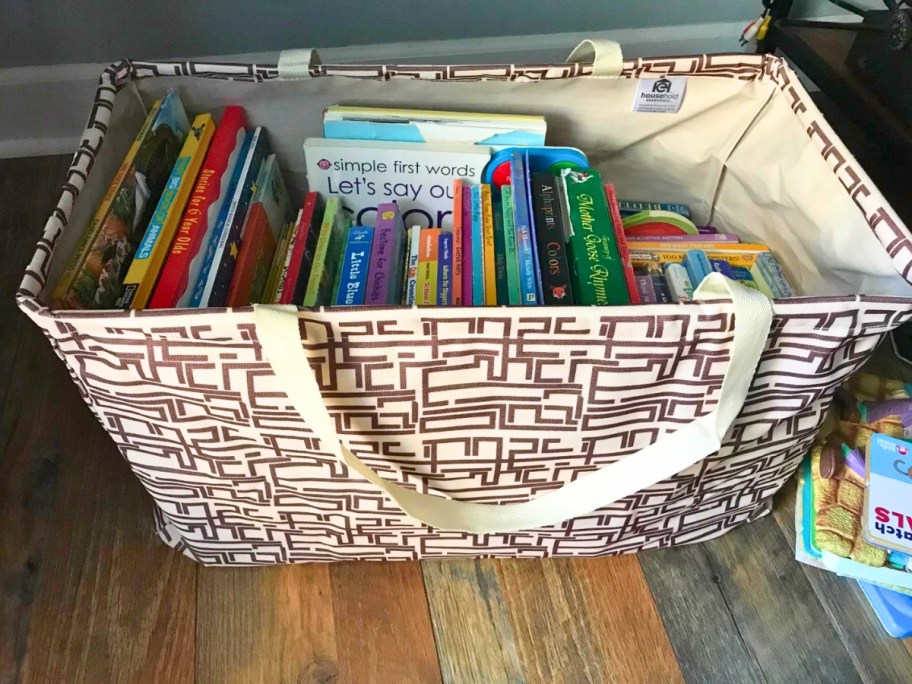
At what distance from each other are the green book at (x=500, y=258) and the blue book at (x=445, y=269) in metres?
0.04

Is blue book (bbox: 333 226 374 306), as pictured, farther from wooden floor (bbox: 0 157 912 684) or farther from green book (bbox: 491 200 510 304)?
wooden floor (bbox: 0 157 912 684)

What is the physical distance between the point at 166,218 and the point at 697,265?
0.48 meters

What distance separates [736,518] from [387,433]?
383 millimetres

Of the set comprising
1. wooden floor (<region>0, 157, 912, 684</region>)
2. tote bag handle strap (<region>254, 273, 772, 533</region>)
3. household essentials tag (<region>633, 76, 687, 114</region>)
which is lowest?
wooden floor (<region>0, 157, 912, 684</region>)

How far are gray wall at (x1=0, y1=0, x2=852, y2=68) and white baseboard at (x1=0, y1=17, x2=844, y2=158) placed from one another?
1cm

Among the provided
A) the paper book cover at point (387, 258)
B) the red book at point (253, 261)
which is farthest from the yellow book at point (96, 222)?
the paper book cover at point (387, 258)

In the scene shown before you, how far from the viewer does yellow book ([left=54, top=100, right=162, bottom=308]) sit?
516mm

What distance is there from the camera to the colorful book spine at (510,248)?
60cm

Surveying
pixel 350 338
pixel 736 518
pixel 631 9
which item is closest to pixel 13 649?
pixel 350 338

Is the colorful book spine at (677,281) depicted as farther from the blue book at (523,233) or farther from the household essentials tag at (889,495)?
the household essentials tag at (889,495)

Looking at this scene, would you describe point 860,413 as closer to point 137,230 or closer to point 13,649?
point 137,230

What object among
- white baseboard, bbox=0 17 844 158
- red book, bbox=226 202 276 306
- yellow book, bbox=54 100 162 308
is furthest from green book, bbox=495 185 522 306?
white baseboard, bbox=0 17 844 158

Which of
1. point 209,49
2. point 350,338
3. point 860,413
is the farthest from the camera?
point 209,49

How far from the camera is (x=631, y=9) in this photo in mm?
1049
